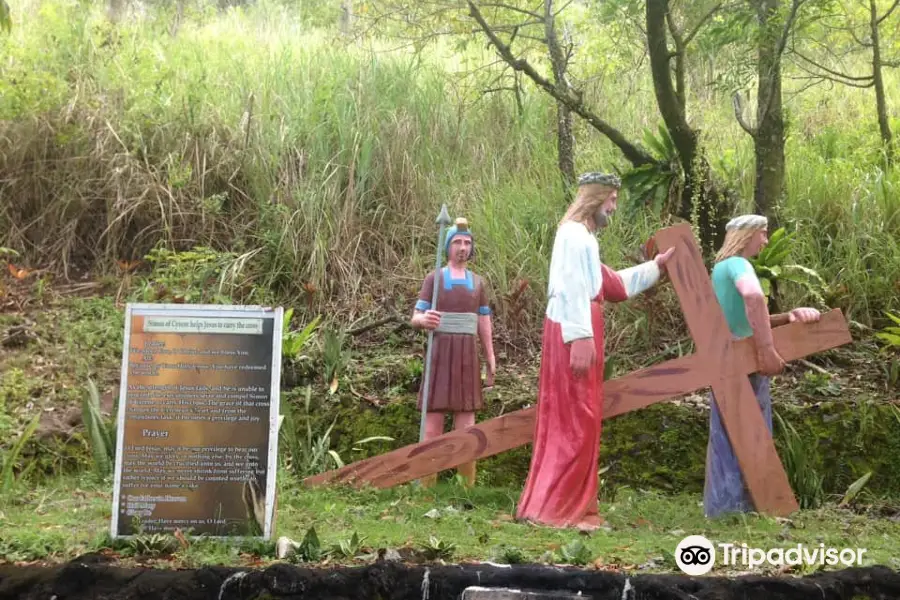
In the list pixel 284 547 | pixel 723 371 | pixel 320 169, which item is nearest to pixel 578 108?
pixel 320 169

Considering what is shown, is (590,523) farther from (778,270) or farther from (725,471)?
(778,270)

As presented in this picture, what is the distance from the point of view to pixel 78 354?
8805 mm

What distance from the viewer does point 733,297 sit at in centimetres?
597

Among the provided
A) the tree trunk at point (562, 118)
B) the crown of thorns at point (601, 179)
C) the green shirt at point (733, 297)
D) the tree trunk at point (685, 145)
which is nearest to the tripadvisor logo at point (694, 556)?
the green shirt at point (733, 297)

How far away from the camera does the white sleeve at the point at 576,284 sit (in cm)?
559

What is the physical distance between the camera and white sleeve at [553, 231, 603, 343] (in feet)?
18.3

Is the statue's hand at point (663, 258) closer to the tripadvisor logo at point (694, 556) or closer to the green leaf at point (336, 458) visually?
the tripadvisor logo at point (694, 556)

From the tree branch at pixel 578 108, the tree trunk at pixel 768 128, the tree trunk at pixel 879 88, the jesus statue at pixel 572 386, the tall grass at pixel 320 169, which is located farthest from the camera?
the tree trunk at pixel 879 88

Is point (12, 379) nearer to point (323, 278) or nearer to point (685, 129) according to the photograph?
point (323, 278)

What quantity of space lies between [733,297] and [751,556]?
1.80 metres

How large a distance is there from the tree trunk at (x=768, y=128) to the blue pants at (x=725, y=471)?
3.04m

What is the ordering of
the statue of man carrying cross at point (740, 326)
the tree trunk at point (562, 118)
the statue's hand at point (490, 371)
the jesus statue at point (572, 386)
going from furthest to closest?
the tree trunk at point (562, 118)
the statue's hand at point (490, 371)
the statue of man carrying cross at point (740, 326)
the jesus statue at point (572, 386)

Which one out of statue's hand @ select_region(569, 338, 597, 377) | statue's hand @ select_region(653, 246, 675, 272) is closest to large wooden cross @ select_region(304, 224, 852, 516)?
statue's hand @ select_region(653, 246, 675, 272)

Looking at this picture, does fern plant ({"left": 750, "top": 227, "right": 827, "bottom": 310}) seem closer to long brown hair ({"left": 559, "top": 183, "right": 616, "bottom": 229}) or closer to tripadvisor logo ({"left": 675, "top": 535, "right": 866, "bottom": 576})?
long brown hair ({"left": 559, "top": 183, "right": 616, "bottom": 229})
